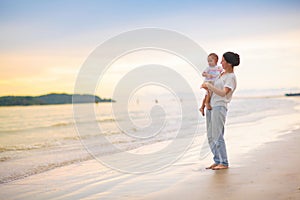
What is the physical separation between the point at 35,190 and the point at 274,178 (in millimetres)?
3445

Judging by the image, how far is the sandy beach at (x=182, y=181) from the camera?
164 inches

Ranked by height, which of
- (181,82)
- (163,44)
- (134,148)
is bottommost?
(134,148)

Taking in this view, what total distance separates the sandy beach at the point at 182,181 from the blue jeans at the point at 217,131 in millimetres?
284

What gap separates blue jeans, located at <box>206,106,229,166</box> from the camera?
18.0ft

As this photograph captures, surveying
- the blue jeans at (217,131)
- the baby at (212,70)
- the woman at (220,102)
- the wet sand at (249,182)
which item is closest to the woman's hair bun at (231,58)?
the woman at (220,102)

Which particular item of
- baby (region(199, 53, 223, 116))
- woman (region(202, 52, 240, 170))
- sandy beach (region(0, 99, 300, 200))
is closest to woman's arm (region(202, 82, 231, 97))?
woman (region(202, 52, 240, 170))

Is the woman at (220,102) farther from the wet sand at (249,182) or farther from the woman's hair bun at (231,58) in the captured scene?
the wet sand at (249,182)

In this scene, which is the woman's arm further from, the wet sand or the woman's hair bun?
the wet sand

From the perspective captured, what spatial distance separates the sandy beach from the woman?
0.33 m

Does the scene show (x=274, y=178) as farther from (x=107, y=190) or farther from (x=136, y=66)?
(x=136, y=66)

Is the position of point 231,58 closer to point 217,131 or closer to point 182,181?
point 217,131

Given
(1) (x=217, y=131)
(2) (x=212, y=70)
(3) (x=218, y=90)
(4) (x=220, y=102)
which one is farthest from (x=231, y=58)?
(1) (x=217, y=131)

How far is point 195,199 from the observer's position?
395 centimetres

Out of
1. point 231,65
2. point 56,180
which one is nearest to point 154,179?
point 56,180
